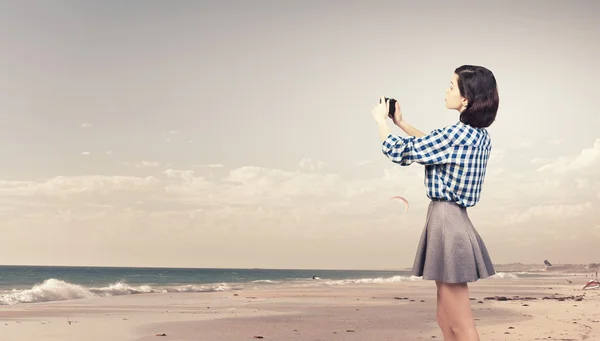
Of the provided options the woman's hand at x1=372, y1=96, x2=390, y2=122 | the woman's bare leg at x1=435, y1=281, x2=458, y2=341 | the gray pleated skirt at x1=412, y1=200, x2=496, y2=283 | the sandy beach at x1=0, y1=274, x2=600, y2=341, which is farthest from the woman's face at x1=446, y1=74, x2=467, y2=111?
the sandy beach at x1=0, y1=274, x2=600, y2=341

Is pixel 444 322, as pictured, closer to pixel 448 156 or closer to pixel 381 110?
pixel 448 156

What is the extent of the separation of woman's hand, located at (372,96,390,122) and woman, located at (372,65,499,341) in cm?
5

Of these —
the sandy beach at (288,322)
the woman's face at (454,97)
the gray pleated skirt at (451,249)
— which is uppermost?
the woman's face at (454,97)

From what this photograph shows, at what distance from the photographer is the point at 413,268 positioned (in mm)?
2537

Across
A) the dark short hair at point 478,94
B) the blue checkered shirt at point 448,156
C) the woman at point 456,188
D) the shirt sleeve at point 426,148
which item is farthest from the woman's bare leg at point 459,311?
the dark short hair at point 478,94

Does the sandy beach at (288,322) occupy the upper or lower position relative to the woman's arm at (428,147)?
lower

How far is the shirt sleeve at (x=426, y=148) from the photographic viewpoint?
2434mm

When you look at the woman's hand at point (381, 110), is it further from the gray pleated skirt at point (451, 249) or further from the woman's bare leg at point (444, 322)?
the woman's bare leg at point (444, 322)

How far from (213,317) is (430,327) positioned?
3.01m

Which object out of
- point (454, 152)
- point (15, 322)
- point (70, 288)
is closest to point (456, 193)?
point (454, 152)

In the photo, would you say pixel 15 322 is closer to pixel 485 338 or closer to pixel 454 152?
pixel 485 338

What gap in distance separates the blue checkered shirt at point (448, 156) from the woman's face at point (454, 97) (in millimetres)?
87

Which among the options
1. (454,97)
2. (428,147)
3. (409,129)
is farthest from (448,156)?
(409,129)

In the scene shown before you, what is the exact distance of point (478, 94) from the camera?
248cm
